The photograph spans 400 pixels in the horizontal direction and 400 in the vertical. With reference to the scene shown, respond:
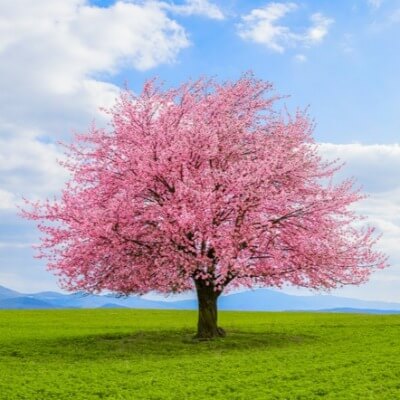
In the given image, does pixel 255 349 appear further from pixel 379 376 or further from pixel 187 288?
pixel 379 376

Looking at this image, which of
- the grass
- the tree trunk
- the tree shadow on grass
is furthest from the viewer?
the tree trunk

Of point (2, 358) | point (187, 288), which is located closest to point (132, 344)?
point (187, 288)

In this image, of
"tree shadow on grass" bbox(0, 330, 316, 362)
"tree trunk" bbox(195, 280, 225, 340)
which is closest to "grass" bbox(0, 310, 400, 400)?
"tree shadow on grass" bbox(0, 330, 316, 362)

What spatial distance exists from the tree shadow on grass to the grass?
5 centimetres

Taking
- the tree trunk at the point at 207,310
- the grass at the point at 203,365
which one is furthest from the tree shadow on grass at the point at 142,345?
the tree trunk at the point at 207,310

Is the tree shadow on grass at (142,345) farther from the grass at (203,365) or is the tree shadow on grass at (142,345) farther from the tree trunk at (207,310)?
the tree trunk at (207,310)

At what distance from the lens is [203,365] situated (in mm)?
27312

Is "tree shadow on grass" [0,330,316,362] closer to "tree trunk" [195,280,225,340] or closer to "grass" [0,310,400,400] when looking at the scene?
"grass" [0,310,400,400]

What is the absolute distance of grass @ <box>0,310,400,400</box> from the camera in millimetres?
21750

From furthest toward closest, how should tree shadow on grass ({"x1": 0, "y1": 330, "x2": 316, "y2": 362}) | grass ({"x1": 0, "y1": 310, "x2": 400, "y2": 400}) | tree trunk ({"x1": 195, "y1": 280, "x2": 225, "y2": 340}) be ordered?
tree trunk ({"x1": 195, "y1": 280, "x2": 225, "y2": 340}) < tree shadow on grass ({"x1": 0, "y1": 330, "x2": 316, "y2": 362}) < grass ({"x1": 0, "y1": 310, "x2": 400, "y2": 400})

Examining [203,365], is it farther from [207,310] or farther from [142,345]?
[142,345]

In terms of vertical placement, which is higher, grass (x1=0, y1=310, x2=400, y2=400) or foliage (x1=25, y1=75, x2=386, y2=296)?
foliage (x1=25, y1=75, x2=386, y2=296)

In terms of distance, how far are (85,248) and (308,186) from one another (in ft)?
44.1

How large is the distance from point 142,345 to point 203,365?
924 centimetres
